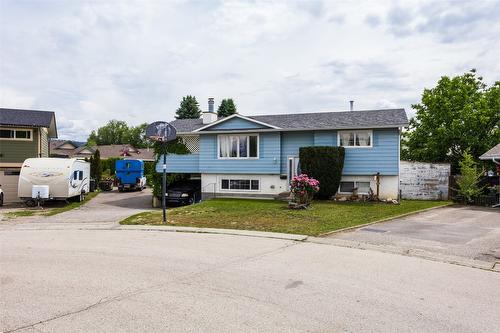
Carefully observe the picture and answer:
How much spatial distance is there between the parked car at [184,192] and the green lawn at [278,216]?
416 centimetres

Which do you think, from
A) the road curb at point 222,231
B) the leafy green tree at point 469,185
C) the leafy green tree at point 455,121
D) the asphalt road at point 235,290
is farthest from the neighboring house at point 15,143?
the leafy green tree at point 455,121

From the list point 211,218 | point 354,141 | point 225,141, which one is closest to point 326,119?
point 354,141

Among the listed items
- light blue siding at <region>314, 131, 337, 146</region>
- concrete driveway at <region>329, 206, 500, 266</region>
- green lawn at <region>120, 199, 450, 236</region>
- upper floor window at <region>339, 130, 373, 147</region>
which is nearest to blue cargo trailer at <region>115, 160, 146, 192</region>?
green lawn at <region>120, 199, 450, 236</region>

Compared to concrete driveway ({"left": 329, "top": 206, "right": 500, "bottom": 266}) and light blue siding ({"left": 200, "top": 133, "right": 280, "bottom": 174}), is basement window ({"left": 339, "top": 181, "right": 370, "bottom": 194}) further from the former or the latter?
concrete driveway ({"left": 329, "top": 206, "right": 500, "bottom": 266})

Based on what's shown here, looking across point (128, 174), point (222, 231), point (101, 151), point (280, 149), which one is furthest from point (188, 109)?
point (222, 231)

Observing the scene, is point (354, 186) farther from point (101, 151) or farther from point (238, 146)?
point (101, 151)

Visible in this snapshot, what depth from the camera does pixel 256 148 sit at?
939 inches

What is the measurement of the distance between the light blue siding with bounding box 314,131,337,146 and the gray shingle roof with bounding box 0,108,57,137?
17108 mm

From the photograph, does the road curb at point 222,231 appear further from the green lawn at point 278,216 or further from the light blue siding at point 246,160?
the light blue siding at point 246,160

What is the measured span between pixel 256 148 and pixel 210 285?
17.4 metres

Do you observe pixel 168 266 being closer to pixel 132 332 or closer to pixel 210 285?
pixel 210 285

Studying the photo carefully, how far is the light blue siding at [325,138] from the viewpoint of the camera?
74.0 ft

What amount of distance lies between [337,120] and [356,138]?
156cm

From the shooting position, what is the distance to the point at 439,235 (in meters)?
12.3
